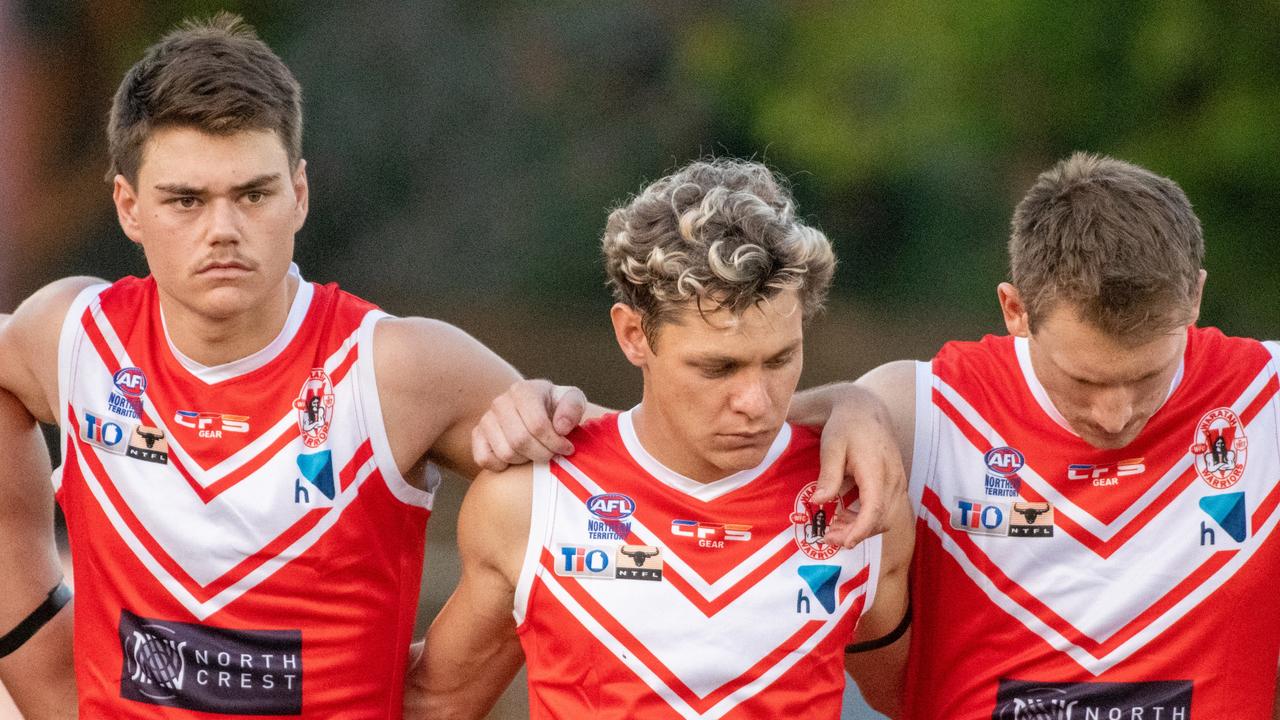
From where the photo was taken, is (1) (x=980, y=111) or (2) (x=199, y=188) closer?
(2) (x=199, y=188)

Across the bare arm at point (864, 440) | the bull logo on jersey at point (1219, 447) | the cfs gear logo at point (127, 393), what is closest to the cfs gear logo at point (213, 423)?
the cfs gear logo at point (127, 393)

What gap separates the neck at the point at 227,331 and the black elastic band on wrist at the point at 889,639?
4.14 feet

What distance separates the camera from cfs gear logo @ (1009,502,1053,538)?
2.65 meters

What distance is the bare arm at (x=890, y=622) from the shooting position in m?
2.57

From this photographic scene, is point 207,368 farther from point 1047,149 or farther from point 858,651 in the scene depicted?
point 1047,149

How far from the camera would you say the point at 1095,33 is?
9336 mm

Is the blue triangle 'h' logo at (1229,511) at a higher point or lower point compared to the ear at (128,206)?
lower

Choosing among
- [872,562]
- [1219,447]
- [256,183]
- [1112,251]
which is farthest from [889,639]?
[256,183]

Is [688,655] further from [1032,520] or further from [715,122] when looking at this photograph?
[715,122]

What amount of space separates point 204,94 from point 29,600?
116 centimetres

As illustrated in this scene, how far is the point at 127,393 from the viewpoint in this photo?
112 inches

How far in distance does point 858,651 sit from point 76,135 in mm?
9857

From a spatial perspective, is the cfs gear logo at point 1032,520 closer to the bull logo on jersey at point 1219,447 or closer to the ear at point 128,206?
the bull logo on jersey at point 1219,447

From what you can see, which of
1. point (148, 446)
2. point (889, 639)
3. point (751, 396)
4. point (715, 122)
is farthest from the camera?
point (715, 122)
